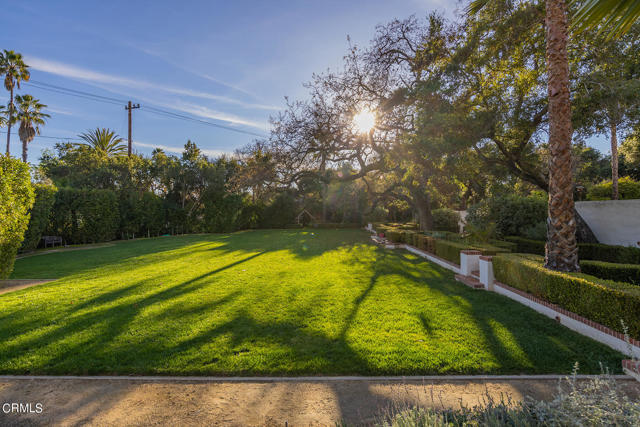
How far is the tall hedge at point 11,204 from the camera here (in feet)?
23.9

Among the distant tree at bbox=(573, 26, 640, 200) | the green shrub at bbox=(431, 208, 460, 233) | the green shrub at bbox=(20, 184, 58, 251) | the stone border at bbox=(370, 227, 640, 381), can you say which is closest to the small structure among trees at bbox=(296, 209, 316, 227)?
the green shrub at bbox=(431, 208, 460, 233)

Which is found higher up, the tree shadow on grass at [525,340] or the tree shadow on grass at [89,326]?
the tree shadow on grass at [525,340]

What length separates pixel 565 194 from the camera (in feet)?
16.8

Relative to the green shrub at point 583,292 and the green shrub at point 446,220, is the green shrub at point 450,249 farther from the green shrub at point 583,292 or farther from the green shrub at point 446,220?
the green shrub at point 446,220

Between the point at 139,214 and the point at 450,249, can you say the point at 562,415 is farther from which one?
the point at 139,214

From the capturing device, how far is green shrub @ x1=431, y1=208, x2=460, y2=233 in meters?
23.2

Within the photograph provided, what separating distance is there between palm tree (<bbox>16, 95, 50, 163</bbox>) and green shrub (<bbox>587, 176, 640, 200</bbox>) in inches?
1531

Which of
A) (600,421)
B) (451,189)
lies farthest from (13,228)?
(451,189)

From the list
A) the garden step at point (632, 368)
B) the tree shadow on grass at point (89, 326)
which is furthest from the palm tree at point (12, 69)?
the garden step at point (632, 368)

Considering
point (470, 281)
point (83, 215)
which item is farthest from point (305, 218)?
point (470, 281)

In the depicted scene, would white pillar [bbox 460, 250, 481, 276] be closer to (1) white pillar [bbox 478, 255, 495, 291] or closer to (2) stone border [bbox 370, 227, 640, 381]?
(2) stone border [bbox 370, 227, 640, 381]

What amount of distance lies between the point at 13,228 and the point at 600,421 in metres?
12.4

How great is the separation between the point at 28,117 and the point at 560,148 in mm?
33485

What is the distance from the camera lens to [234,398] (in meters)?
2.63
